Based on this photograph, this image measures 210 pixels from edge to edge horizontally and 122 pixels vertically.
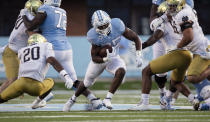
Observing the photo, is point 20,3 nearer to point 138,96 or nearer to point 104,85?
point 104,85

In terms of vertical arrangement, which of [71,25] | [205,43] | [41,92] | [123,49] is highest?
[205,43]

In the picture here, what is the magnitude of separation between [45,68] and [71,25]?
12.3 m

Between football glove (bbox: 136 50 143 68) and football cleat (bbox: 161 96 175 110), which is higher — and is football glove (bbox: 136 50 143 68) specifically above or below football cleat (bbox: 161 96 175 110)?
above

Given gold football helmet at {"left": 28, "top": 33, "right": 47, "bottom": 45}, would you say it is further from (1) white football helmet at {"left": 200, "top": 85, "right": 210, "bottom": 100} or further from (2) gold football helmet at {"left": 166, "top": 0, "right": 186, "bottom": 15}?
(1) white football helmet at {"left": 200, "top": 85, "right": 210, "bottom": 100}

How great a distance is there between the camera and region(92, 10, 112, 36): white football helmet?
9.36 meters

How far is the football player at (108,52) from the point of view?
9419mm

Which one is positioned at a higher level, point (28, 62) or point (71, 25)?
point (28, 62)

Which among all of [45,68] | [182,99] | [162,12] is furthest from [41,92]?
[182,99]

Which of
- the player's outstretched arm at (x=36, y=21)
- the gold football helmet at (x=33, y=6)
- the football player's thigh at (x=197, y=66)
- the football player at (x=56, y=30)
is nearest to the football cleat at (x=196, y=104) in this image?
the football player's thigh at (x=197, y=66)

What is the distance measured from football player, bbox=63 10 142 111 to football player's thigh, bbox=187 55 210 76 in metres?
0.69

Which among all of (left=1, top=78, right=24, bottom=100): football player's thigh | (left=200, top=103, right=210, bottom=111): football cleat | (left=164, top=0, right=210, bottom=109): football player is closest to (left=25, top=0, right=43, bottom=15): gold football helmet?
(left=1, top=78, right=24, bottom=100): football player's thigh

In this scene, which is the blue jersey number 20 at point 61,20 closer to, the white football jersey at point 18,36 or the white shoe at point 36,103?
the white football jersey at point 18,36

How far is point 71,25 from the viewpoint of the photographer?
21.5 m

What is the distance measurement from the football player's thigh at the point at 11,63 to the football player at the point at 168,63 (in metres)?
2.03
